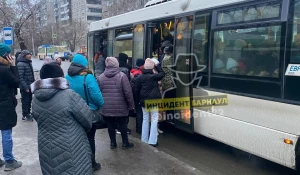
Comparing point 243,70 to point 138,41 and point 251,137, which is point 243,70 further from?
point 138,41

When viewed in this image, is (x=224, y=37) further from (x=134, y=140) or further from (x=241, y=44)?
(x=134, y=140)

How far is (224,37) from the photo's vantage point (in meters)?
5.07

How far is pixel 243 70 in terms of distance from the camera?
4.73 metres

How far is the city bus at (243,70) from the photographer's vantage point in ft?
13.2

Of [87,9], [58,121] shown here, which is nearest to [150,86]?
[58,121]

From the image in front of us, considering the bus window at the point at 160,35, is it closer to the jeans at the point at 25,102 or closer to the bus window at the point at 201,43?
the bus window at the point at 201,43

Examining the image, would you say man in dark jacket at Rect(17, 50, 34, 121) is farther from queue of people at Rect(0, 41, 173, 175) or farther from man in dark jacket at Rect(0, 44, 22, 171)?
man in dark jacket at Rect(0, 44, 22, 171)

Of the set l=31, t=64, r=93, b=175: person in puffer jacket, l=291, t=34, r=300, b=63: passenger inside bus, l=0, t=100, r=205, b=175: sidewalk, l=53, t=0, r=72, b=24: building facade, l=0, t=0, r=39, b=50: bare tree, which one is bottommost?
l=0, t=100, r=205, b=175: sidewalk

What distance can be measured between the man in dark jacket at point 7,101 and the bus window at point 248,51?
3.46 m

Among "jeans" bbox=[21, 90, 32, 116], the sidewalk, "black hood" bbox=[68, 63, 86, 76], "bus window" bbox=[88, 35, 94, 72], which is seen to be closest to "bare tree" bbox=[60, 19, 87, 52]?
"bus window" bbox=[88, 35, 94, 72]

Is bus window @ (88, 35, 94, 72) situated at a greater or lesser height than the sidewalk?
greater

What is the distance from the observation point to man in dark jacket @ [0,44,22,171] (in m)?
4.34

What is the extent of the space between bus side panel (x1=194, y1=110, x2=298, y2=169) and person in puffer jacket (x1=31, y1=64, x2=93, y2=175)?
8.78ft

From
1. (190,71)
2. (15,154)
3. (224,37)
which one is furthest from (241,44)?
(15,154)
